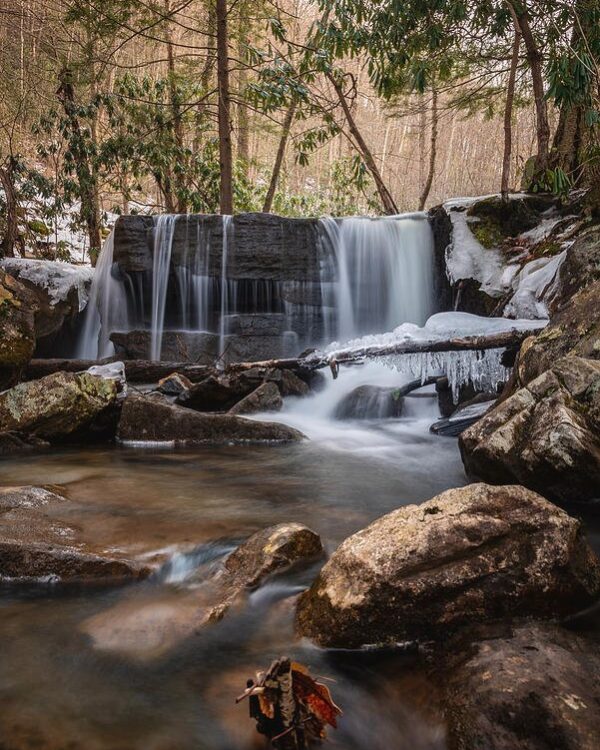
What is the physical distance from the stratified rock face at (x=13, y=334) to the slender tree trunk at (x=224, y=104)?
489 cm

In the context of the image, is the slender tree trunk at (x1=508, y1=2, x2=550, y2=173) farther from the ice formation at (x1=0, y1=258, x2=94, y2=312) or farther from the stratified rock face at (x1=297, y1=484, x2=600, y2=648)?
the ice formation at (x1=0, y1=258, x2=94, y2=312)

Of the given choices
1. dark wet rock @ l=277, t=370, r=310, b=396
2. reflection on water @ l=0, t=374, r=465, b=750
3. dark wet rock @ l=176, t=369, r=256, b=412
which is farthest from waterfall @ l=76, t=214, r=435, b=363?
reflection on water @ l=0, t=374, r=465, b=750

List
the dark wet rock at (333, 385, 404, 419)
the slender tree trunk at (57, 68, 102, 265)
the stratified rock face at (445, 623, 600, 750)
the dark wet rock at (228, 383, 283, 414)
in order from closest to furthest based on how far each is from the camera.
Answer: the stratified rock face at (445, 623, 600, 750), the dark wet rock at (228, 383, 283, 414), the dark wet rock at (333, 385, 404, 419), the slender tree trunk at (57, 68, 102, 265)

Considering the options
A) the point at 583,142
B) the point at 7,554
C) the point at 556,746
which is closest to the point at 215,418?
the point at 7,554

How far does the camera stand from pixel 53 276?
9188mm

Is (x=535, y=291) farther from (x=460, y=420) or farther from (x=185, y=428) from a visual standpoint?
(x=185, y=428)

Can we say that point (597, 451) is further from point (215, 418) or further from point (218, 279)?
point (218, 279)

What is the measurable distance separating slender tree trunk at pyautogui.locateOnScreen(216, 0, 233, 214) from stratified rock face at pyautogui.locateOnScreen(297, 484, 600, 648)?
895 cm

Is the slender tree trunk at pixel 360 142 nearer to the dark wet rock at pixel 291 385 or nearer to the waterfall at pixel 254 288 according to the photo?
the waterfall at pixel 254 288

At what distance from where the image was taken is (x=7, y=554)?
2.63m

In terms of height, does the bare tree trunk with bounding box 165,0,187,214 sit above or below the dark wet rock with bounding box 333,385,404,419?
above

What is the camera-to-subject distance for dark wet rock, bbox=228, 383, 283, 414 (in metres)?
6.57

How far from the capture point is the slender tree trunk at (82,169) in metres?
10.2

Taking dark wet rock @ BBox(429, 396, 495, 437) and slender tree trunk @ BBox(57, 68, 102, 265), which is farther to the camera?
slender tree trunk @ BBox(57, 68, 102, 265)
